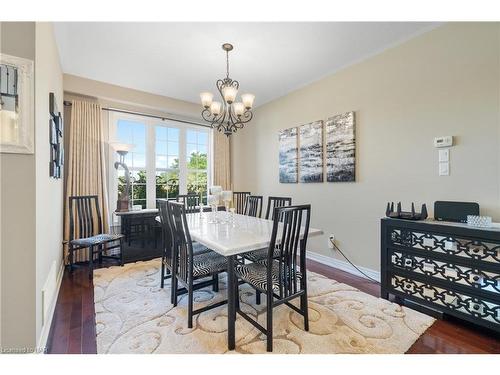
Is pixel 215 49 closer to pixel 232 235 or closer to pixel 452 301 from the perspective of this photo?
pixel 232 235

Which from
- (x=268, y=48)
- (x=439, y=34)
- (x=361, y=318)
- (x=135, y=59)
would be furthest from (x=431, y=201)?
(x=135, y=59)

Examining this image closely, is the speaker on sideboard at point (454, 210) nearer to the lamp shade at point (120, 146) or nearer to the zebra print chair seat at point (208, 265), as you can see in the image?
the zebra print chair seat at point (208, 265)

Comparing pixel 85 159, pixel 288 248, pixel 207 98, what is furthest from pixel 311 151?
pixel 85 159

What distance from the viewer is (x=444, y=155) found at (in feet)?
7.19

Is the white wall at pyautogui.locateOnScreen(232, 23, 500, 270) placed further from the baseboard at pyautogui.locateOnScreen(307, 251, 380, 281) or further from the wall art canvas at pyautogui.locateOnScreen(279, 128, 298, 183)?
the wall art canvas at pyautogui.locateOnScreen(279, 128, 298, 183)

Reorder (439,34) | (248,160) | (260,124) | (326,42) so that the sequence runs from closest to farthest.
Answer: (439,34) < (326,42) < (260,124) < (248,160)

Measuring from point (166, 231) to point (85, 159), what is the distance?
203 centimetres

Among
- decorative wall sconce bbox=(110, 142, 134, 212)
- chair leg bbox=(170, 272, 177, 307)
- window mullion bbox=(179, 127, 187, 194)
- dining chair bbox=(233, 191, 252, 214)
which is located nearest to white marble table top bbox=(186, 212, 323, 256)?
chair leg bbox=(170, 272, 177, 307)

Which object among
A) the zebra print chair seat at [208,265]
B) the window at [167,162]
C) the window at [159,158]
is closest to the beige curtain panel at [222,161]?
the window at [159,158]

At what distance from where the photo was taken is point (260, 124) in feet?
14.6

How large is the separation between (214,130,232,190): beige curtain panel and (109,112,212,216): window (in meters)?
Result: 0.19

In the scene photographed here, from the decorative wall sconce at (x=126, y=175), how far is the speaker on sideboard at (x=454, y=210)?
12.9 ft

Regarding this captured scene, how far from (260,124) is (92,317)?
3772mm
